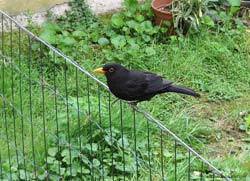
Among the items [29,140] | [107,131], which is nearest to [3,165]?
[29,140]

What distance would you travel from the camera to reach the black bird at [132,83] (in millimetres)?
4059

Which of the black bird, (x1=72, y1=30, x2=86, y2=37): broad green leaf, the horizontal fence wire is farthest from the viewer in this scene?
(x1=72, y1=30, x2=86, y2=37): broad green leaf

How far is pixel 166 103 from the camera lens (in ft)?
17.6

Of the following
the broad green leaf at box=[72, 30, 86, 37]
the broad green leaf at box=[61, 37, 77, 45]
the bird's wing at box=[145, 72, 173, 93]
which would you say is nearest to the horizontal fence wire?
the bird's wing at box=[145, 72, 173, 93]

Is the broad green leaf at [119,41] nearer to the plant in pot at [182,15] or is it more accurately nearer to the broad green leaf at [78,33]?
the broad green leaf at [78,33]

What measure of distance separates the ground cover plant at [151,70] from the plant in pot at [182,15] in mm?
71

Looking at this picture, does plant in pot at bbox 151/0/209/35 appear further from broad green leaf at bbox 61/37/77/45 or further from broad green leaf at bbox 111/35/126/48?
broad green leaf at bbox 61/37/77/45

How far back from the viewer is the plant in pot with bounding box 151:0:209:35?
606 cm

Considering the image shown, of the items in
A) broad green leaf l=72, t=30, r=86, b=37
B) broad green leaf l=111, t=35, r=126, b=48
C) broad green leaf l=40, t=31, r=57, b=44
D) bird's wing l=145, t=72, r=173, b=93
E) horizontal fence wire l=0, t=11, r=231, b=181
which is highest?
bird's wing l=145, t=72, r=173, b=93

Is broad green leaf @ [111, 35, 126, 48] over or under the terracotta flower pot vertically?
under

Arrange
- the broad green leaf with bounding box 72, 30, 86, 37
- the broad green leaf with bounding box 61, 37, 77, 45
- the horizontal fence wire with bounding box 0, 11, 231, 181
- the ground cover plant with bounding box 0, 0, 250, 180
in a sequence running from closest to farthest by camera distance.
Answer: the horizontal fence wire with bounding box 0, 11, 231, 181 → the ground cover plant with bounding box 0, 0, 250, 180 → the broad green leaf with bounding box 61, 37, 77, 45 → the broad green leaf with bounding box 72, 30, 86, 37

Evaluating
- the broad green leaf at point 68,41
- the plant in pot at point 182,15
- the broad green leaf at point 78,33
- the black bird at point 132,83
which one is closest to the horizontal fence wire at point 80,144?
the black bird at point 132,83

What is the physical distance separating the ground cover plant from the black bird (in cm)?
36

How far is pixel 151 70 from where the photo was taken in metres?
5.72
